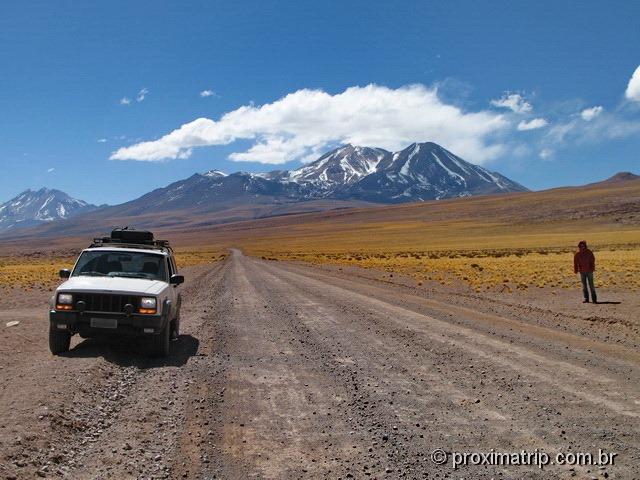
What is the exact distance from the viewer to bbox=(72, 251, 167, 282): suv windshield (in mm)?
11195

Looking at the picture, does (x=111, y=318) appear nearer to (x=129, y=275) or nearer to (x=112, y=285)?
(x=112, y=285)

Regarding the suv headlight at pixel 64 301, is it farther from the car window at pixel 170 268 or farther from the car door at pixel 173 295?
the car window at pixel 170 268

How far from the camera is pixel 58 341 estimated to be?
10.1 metres

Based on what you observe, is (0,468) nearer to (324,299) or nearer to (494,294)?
(324,299)

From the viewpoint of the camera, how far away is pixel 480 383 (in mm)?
8312

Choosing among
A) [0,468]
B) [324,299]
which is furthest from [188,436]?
[324,299]

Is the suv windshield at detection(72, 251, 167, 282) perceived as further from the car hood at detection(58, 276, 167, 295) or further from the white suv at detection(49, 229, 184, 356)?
the car hood at detection(58, 276, 167, 295)

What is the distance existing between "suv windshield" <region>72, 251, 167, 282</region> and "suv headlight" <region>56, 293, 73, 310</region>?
4.13ft

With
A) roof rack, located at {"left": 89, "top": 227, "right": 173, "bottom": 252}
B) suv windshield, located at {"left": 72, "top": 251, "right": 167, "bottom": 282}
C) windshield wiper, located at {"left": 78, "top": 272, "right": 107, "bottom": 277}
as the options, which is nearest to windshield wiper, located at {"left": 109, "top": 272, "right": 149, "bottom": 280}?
suv windshield, located at {"left": 72, "top": 251, "right": 167, "bottom": 282}

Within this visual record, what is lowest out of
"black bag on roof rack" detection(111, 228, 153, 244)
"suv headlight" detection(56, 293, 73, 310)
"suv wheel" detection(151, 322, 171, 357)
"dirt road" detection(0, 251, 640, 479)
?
"dirt road" detection(0, 251, 640, 479)

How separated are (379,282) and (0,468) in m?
25.8

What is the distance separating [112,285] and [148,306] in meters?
0.85

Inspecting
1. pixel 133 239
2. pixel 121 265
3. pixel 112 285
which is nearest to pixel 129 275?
pixel 121 265

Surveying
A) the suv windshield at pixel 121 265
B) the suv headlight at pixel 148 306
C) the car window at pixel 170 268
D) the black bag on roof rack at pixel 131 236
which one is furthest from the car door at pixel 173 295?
the suv headlight at pixel 148 306
